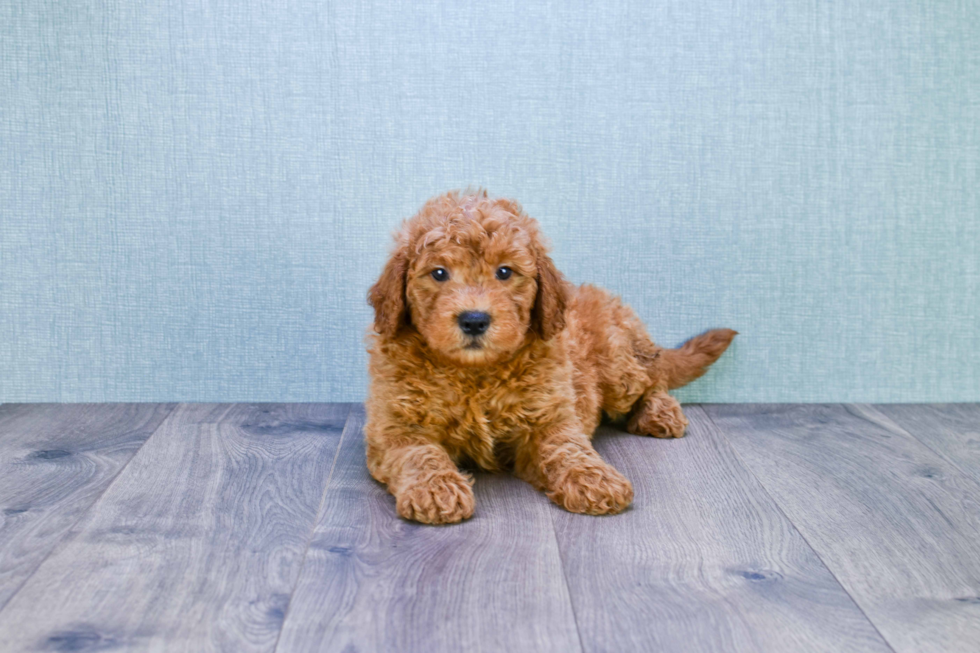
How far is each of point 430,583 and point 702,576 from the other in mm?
575

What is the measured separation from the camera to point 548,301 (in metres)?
2.37

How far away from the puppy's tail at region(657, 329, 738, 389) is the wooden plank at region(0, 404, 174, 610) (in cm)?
178

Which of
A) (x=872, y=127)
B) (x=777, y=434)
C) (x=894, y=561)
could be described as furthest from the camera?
(x=872, y=127)

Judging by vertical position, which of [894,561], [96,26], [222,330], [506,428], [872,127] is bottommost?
[894,561]

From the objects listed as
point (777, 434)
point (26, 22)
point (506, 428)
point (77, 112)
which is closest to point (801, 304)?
point (777, 434)

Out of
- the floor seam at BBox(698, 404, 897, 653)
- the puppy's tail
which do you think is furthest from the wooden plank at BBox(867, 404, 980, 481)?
the puppy's tail

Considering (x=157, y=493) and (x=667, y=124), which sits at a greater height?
(x=667, y=124)

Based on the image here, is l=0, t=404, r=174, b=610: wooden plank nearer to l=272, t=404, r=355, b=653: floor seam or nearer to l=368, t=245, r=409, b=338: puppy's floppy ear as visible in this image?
l=272, t=404, r=355, b=653: floor seam

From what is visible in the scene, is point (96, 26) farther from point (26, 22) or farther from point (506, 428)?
point (506, 428)

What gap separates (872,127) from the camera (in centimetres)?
312

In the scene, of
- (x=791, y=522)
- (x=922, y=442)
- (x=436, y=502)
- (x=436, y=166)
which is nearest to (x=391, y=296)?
(x=436, y=502)

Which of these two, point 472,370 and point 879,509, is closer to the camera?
point 879,509

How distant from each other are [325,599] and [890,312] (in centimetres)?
244

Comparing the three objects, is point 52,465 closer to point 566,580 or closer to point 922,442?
Answer: point 566,580
